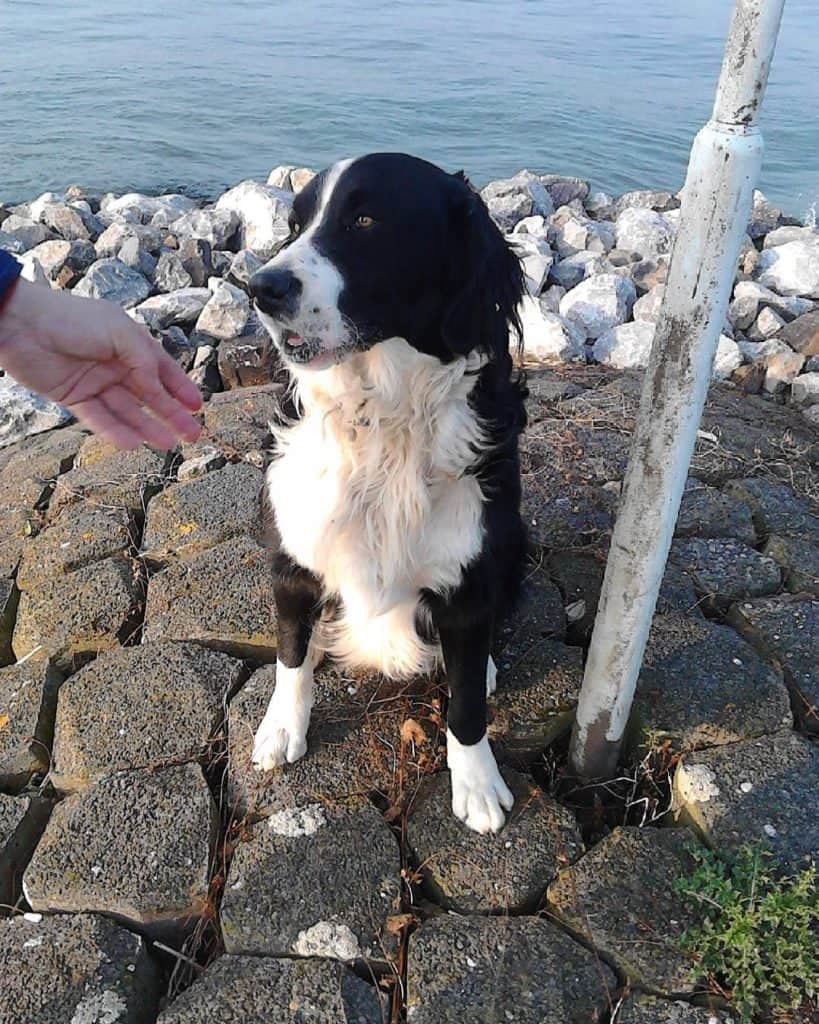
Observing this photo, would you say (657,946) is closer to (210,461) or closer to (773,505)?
(773,505)

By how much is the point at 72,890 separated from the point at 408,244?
5.37 ft

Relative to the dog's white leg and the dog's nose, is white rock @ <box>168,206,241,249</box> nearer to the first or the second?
the dog's white leg

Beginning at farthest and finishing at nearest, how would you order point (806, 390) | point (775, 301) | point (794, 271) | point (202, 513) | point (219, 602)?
point (794, 271) → point (775, 301) → point (806, 390) → point (202, 513) → point (219, 602)

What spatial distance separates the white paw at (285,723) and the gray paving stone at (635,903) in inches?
29.5

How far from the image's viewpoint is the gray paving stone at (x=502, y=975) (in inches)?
68.7

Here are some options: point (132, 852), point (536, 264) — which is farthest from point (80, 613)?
point (536, 264)

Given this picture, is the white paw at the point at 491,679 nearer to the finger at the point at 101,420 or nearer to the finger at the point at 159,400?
the finger at the point at 159,400

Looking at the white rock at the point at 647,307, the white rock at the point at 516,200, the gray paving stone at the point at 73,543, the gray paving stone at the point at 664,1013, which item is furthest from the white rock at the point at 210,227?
the gray paving stone at the point at 664,1013

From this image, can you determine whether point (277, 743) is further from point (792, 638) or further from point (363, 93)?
point (363, 93)

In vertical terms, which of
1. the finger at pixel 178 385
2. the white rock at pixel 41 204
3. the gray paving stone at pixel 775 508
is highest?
the finger at pixel 178 385

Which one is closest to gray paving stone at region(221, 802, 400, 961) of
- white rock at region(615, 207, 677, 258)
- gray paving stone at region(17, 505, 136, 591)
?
gray paving stone at region(17, 505, 136, 591)

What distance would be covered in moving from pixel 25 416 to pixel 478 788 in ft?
11.0

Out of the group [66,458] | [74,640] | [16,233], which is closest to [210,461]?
[66,458]

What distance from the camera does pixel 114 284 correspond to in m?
5.90
